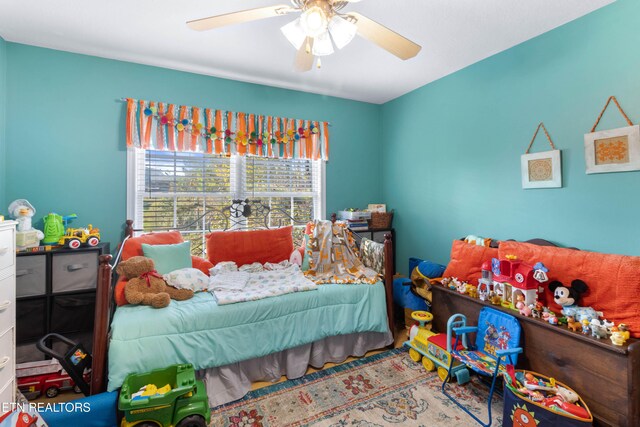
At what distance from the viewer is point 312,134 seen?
3633 mm

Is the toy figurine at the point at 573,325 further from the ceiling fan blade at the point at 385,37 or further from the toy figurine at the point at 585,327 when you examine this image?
the ceiling fan blade at the point at 385,37

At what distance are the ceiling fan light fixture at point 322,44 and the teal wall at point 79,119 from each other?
1.82 meters

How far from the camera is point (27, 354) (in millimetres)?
2225

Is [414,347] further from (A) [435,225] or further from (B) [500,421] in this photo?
(A) [435,225]

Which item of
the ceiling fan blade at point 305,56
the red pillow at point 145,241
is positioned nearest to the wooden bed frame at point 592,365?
the ceiling fan blade at point 305,56

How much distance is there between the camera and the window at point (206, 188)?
2.95 meters

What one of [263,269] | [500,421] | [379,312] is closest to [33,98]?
[263,269]

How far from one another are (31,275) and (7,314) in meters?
0.62

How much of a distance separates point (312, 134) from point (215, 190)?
4.18 feet

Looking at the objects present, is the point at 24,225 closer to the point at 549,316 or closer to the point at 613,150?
the point at 549,316

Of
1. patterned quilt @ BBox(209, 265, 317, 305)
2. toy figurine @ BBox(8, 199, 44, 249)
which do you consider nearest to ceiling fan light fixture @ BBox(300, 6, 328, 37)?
patterned quilt @ BBox(209, 265, 317, 305)

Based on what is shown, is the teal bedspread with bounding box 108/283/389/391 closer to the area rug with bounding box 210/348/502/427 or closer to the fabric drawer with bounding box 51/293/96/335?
the area rug with bounding box 210/348/502/427

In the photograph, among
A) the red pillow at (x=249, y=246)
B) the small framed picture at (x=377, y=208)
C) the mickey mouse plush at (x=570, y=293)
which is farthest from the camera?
the small framed picture at (x=377, y=208)

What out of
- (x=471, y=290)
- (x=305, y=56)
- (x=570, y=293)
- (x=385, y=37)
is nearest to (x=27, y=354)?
(x=305, y=56)
